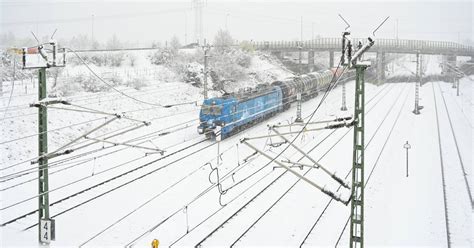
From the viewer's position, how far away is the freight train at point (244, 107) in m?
28.8

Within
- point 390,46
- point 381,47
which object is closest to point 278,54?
point 390,46

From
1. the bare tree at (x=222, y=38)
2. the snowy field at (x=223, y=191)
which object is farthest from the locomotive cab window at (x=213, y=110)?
the bare tree at (x=222, y=38)

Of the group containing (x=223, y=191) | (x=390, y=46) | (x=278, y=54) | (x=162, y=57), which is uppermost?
(x=390, y=46)

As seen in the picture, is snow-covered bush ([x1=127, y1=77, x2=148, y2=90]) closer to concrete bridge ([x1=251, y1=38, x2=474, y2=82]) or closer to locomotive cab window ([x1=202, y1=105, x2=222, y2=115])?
locomotive cab window ([x1=202, y1=105, x2=222, y2=115])

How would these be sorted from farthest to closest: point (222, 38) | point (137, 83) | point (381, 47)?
1. point (222, 38)
2. point (381, 47)
3. point (137, 83)

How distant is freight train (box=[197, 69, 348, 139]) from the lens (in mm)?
28767

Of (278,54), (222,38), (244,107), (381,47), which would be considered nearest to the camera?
(244,107)

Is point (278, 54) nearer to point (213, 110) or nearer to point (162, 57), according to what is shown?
point (162, 57)

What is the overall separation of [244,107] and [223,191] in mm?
17342

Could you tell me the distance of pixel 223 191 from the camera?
13.6 m

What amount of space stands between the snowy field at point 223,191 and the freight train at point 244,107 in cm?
90

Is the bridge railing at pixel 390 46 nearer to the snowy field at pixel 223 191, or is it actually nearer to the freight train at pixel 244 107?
the freight train at pixel 244 107

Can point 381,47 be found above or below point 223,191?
above

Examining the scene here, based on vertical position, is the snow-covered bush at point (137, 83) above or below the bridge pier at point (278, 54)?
below
